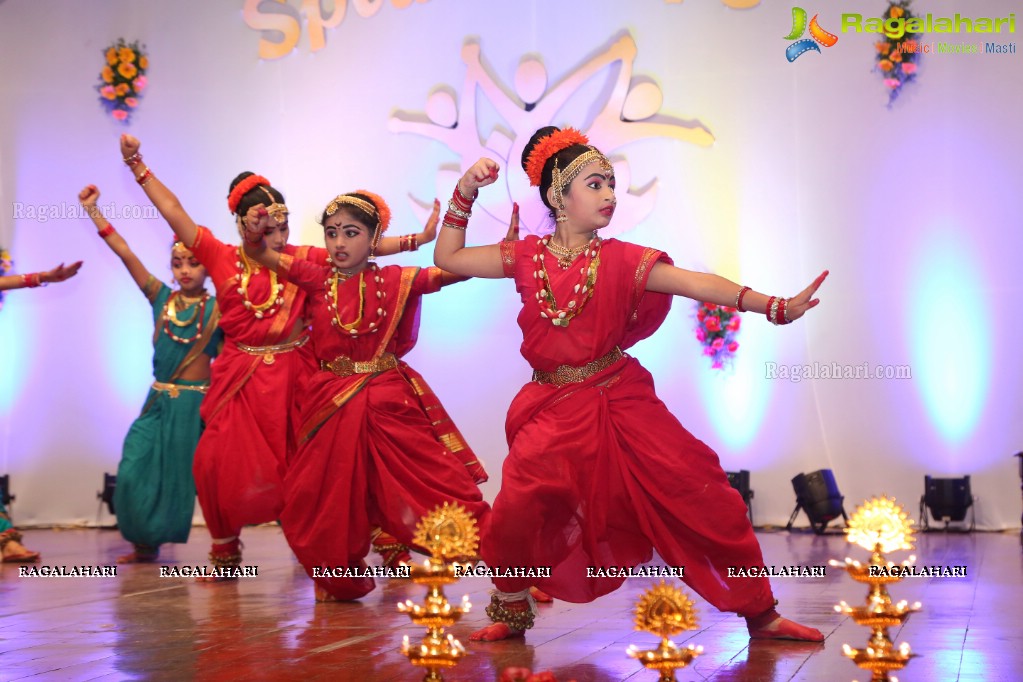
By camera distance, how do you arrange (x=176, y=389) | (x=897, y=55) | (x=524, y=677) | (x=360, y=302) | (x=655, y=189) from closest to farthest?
(x=524, y=677) < (x=360, y=302) < (x=176, y=389) < (x=897, y=55) < (x=655, y=189)

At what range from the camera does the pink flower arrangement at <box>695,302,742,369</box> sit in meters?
7.18

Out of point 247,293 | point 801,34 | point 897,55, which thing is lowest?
point 247,293

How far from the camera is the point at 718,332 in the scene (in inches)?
284

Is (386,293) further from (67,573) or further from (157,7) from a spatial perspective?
(157,7)

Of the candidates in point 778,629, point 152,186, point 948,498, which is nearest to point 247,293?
point 152,186

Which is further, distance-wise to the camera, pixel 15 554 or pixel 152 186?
pixel 15 554

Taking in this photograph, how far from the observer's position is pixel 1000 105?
267 inches

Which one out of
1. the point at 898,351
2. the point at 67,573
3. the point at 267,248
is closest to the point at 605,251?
the point at 267,248

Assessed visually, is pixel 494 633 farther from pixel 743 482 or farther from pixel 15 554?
pixel 743 482

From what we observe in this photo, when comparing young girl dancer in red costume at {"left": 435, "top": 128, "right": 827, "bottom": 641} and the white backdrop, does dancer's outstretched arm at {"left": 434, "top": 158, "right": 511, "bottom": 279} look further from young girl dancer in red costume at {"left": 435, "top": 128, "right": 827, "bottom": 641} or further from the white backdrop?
the white backdrop

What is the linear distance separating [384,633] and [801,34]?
4.89 m

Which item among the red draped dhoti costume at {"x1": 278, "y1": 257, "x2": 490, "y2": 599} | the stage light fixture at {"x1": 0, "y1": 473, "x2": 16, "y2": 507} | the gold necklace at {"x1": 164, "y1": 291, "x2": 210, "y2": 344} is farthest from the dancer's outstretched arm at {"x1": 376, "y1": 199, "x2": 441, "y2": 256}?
the stage light fixture at {"x1": 0, "y1": 473, "x2": 16, "y2": 507}

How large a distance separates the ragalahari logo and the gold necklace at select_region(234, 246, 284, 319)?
362 cm

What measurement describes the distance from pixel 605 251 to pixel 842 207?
4.00 m
